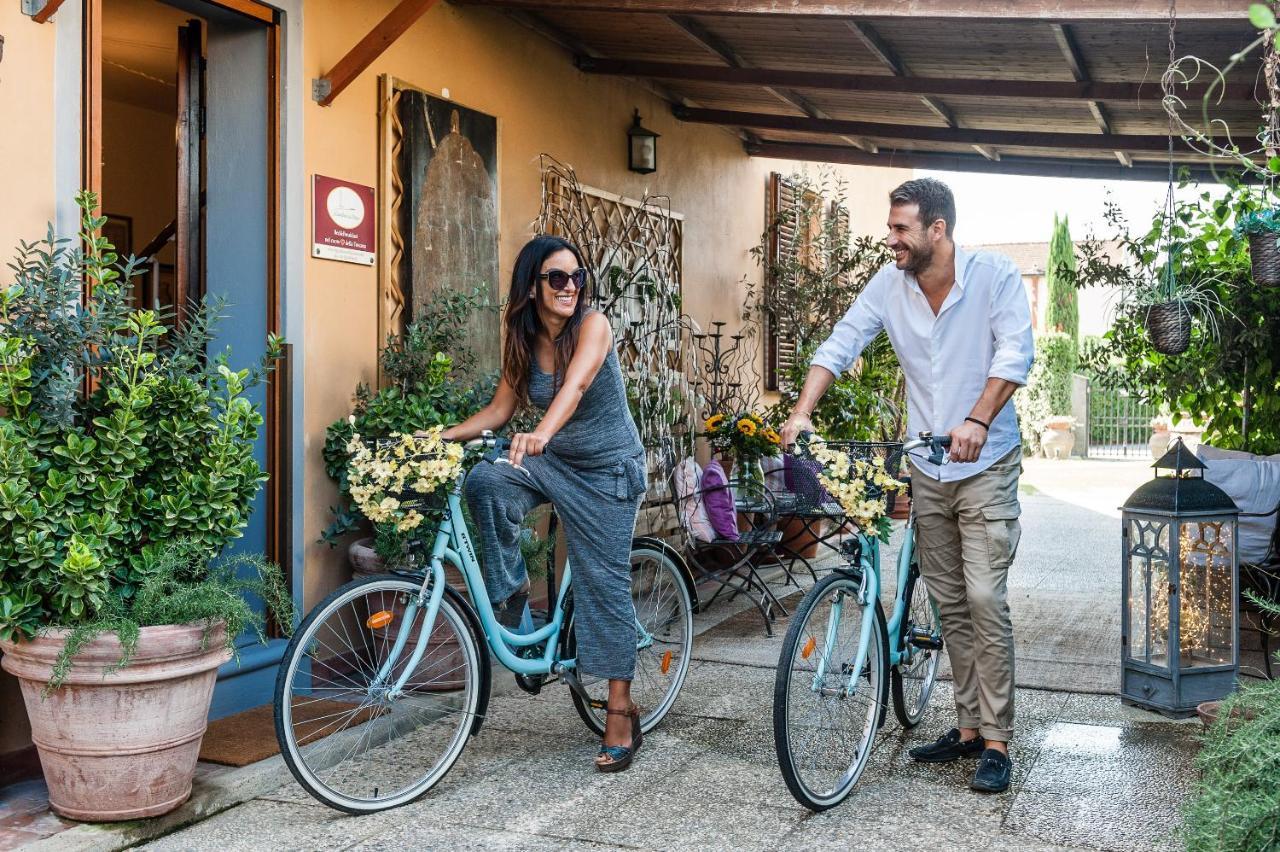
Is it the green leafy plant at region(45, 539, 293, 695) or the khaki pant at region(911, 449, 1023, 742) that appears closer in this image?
the green leafy plant at region(45, 539, 293, 695)

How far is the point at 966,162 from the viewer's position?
9406 mm

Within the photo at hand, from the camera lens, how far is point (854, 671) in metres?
3.63

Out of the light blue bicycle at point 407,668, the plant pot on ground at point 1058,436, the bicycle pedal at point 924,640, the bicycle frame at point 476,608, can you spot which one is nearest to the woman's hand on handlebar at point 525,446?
the light blue bicycle at point 407,668

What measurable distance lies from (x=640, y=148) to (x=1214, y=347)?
11.6 ft

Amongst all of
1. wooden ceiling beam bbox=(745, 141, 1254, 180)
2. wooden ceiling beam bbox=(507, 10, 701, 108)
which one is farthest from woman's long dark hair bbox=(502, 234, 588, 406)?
wooden ceiling beam bbox=(745, 141, 1254, 180)

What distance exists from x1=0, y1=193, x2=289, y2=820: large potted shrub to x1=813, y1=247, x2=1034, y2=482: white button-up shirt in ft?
6.35

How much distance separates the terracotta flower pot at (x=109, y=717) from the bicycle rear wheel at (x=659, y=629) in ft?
4.91

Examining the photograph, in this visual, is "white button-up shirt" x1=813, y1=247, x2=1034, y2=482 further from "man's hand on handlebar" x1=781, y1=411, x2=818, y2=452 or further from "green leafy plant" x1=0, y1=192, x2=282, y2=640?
"green leafy plant" x1=0, y1=192, x2=282, y2=640

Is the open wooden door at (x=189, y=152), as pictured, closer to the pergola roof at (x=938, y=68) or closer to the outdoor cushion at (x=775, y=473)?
the pergola roof at (x=938, y=68)

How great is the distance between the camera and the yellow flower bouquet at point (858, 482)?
363 cm

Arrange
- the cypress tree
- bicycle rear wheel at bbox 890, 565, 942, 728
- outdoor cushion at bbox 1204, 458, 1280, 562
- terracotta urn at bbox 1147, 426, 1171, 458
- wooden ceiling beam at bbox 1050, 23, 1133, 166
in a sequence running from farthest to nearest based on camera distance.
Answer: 1. the cypress tree
2. terracotta urn at bbox 1147, 426, 1171, 458
3. outdoor cushion at bbox 1204, 458, 1280, 562
4. wooden ceiling beam at bbox 1050, 23, 1133, 166
5. bicycle rear wheel at bbox 890, 565, 942, 728

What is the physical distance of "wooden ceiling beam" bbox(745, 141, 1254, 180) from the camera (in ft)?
29.7

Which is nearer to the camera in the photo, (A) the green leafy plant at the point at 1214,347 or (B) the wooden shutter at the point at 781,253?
(A) the green leafy plant at the point at 1214,347

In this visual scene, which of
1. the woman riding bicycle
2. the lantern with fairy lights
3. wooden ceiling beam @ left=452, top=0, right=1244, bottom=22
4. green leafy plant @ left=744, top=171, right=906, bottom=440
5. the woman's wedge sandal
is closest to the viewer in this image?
the woman riding bicycle
